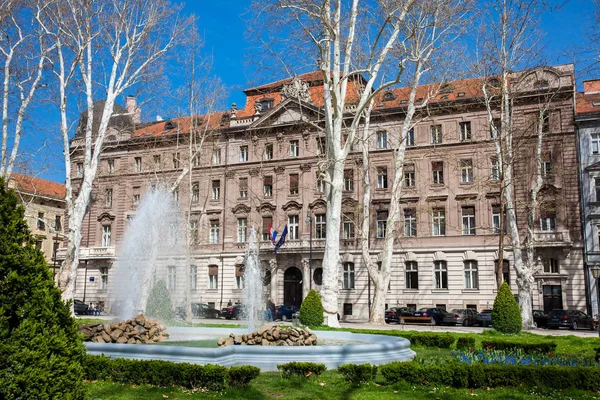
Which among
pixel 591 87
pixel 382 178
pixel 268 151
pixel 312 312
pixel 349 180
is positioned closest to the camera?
pixel 312 312

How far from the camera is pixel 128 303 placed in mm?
17750

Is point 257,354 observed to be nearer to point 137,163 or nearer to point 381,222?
point 381,222

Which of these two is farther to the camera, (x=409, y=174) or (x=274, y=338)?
(x=409, y=174)

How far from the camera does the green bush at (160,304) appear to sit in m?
21.2

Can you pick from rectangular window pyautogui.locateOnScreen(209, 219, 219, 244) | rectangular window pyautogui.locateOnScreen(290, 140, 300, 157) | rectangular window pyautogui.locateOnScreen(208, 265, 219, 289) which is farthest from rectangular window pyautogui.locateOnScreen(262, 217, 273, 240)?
rectangular window pyautogui.locateOnScreen(290, 140, 300, 157)

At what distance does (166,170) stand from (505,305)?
3399cm

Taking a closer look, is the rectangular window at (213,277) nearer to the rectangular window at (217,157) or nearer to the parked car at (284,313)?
the parked car at (284,313)

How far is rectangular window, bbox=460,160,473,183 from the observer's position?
4078 centimetres

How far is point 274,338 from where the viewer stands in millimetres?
13102

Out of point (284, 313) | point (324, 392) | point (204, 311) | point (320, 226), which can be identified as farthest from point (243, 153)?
point (324, 392)

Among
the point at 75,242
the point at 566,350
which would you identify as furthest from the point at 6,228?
the point at 75,242

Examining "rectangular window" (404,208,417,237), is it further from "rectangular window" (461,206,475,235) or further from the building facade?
"rectangular window" (461,206,475,235)

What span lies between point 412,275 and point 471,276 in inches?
160

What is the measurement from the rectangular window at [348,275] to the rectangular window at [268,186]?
8755 millimetres
